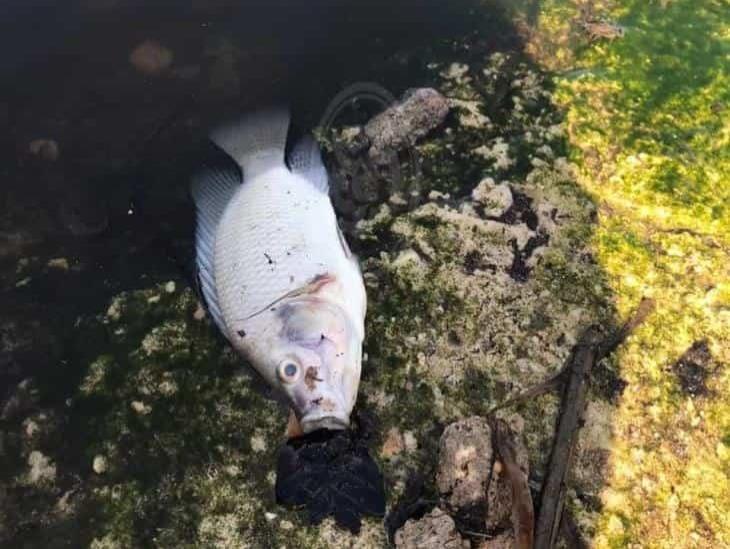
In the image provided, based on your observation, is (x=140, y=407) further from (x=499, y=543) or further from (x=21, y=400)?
(x=499, y=543)

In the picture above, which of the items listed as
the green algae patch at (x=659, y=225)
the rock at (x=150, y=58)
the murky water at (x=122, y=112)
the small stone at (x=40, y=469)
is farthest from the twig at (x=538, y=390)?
the rock at (x=150, y=58)

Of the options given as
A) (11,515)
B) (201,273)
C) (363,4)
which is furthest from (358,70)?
(11,515)

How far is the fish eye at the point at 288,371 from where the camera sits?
108 inches

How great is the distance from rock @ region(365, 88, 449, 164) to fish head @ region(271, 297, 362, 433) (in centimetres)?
137

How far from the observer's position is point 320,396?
271 centimetres

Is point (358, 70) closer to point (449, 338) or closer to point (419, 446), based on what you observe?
point (449, 338)

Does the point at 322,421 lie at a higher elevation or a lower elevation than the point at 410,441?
higher

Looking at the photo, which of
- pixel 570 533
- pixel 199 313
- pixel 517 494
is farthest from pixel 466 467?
pixel 199 313

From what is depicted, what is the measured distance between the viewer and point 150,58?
4.34m

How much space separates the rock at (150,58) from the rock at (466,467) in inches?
120

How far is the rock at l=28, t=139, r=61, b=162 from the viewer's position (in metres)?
3.94

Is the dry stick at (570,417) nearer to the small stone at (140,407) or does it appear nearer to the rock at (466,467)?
the rock at (466,467)

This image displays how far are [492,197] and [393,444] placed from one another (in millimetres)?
1537

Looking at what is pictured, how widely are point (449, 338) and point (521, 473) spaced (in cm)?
77
